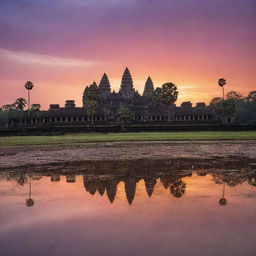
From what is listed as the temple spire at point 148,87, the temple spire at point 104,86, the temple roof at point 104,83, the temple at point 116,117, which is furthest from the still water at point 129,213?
the temple spire at point 148,87

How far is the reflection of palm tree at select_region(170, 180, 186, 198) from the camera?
10331mm

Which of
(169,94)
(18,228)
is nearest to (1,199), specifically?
(18,228)

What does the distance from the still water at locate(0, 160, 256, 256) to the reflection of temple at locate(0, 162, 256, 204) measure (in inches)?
1.2

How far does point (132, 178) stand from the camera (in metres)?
13.0

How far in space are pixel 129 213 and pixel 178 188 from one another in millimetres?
3322

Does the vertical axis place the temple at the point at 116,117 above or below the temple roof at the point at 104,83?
below

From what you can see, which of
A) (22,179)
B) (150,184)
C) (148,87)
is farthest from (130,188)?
(148,87)

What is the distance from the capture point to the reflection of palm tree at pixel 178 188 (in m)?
10.3

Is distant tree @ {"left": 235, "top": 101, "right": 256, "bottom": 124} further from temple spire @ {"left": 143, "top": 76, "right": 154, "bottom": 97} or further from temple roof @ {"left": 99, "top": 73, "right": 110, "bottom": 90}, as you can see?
temple roof @ {"left": 99, "top": 73, "right": 110, "bottom": 90}

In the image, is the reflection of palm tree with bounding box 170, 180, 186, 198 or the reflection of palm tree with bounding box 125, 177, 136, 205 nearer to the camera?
the reflection of palm tree with bounding box 125, 177, 136, 205

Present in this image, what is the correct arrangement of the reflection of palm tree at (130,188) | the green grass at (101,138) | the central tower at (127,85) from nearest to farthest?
the reflection of palm tree at (130,188) < the green grass at (101,138) < the central tower at (127,85)

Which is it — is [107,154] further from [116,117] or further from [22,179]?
[116,117]

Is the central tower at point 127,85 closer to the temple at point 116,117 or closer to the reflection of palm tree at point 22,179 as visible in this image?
the temple at point 116,117

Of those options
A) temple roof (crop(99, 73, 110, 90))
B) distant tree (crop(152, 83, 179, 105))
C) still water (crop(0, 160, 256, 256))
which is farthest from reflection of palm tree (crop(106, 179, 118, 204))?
temple roof (crop(99, 73, 110, 90))
